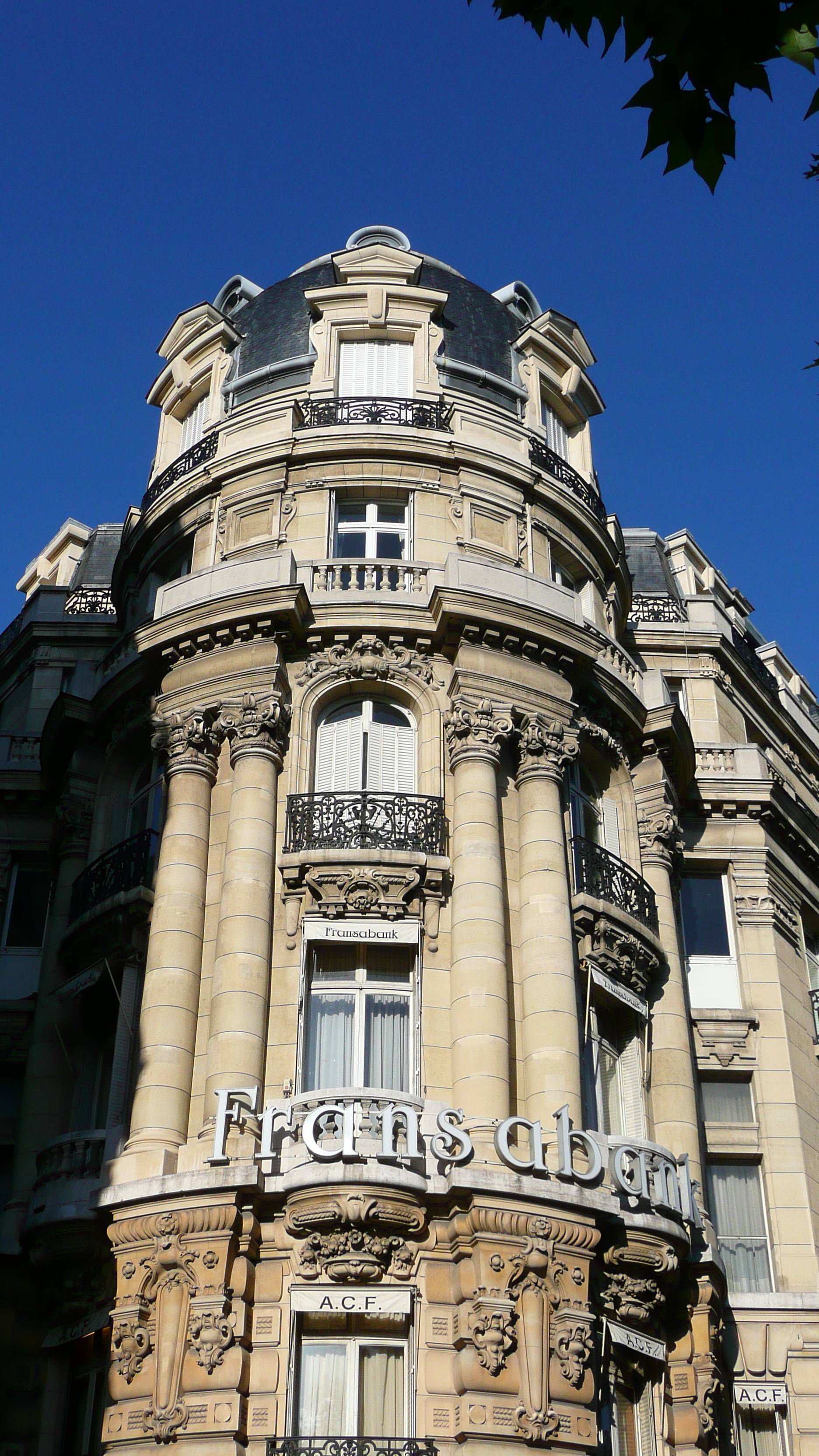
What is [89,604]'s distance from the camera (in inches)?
1522

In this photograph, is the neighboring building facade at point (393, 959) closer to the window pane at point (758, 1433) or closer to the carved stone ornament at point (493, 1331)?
the carved stone ornament at point (493, 1331)

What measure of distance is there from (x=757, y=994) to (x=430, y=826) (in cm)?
Result: 963

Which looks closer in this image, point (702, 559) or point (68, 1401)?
point (68, 1401)

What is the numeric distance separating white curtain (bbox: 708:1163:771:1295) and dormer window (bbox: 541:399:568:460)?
14407 millimetres

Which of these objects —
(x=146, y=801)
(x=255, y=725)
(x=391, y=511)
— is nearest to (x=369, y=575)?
(x=391, y=511)

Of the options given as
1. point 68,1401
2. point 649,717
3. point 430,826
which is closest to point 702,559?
point 649,717

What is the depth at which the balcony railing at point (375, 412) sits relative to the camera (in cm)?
2917

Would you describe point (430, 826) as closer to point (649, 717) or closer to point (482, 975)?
point (482, 975)

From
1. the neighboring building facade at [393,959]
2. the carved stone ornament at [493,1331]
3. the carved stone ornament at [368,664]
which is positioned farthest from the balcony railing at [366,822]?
the carved stone ornament at [493,1331]

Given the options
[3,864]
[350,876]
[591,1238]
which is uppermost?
[3,864]

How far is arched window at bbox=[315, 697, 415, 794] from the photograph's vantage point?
25125 millimetres

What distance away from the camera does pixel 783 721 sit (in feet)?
133

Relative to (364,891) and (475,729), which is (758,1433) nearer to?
(364,891)

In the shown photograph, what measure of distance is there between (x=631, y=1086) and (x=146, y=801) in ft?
31.8
